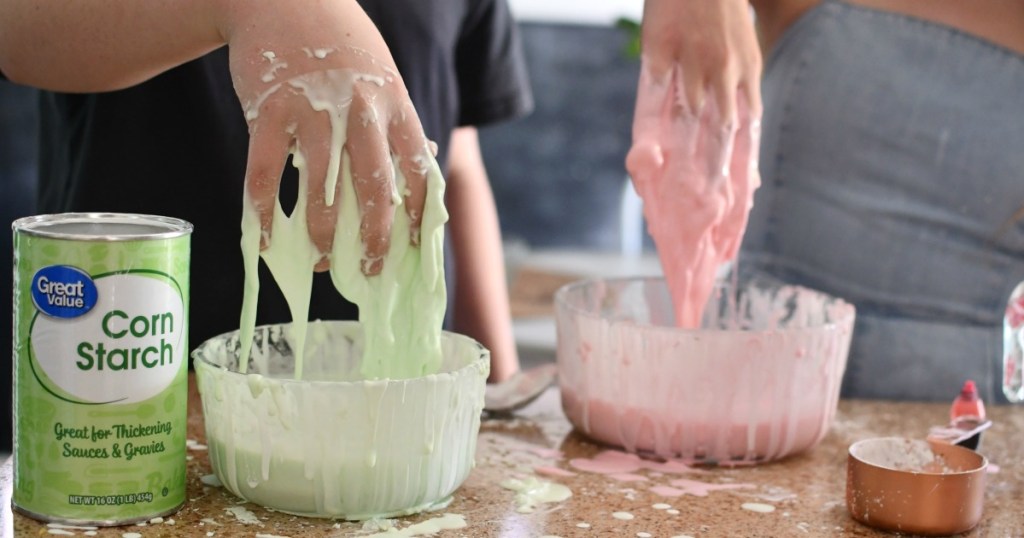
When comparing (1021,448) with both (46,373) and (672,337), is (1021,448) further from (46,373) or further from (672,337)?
(46,373)

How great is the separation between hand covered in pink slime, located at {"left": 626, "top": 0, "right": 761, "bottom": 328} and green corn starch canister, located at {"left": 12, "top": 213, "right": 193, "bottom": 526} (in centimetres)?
53

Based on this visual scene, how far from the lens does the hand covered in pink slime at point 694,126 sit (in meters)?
1.18

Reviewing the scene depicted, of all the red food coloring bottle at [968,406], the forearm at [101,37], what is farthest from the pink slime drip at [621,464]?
the forearm at [101,37]

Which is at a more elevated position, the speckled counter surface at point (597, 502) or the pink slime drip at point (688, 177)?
the pink slime drip at point (688, 177)

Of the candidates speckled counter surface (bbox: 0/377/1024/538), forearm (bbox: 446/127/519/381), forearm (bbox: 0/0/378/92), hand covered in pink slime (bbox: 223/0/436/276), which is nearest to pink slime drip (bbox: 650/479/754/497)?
speckled counter surface (bbox: 0/377/1024/538)

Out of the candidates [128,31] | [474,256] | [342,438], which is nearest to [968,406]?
[342,438]

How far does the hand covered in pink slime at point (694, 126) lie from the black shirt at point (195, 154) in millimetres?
346

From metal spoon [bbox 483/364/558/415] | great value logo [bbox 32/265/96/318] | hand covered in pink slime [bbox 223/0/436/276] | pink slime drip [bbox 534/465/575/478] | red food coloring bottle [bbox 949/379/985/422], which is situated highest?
hand covered in pink slime [bbox 223/0/436/276]

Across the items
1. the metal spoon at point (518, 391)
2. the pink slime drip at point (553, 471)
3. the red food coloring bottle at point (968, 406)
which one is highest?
the red food coloring bottle at point (968, 406)

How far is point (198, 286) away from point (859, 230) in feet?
2.91

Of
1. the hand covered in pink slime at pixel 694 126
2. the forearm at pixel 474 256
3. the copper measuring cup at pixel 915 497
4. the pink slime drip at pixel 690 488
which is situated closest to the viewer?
the copper measuring cup at pixel 915 497

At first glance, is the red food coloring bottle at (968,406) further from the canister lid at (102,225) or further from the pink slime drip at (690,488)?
the canister lid at (102,225)

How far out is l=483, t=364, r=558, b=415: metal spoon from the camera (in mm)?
1257

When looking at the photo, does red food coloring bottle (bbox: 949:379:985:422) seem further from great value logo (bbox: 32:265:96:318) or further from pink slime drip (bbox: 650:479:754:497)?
great value logo (bbox: 32:265:96:318)
